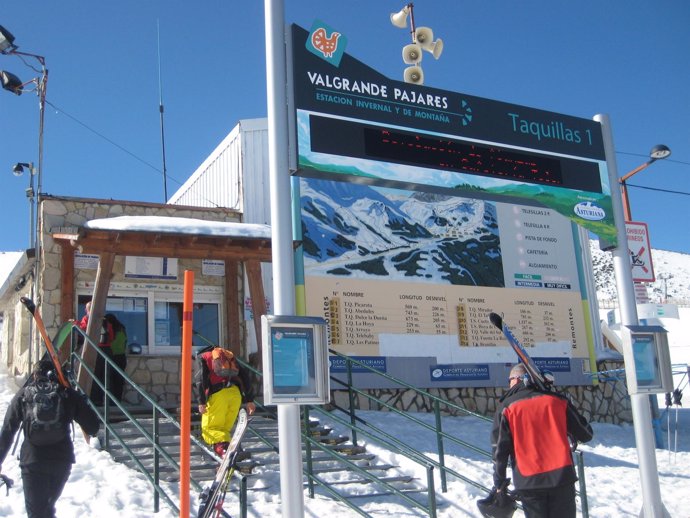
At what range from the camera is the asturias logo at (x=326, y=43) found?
696 cm

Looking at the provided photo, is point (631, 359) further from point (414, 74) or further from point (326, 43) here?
point (414, 74)

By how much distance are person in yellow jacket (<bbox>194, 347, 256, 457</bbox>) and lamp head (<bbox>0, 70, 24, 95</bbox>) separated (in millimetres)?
6268

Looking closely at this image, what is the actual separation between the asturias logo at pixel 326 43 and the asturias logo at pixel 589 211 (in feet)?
10.0

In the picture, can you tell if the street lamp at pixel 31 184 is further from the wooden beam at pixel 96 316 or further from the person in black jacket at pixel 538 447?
the person in black jacket at pixel 538 447

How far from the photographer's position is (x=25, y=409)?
5.77m

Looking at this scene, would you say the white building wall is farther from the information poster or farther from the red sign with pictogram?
the red sign with pictogram

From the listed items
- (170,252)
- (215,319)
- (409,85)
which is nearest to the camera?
(409,85)

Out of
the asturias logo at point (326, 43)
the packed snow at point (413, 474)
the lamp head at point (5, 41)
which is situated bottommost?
the packed snow at point (413, 474)

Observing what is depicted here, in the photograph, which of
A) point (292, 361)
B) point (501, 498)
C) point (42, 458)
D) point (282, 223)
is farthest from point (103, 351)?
point (501, 498)

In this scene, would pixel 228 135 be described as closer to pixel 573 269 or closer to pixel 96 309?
pixel 96 309

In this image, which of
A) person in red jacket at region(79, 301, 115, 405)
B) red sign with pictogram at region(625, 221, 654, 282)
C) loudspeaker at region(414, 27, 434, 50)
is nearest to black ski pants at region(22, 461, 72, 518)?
person in red jacket at region(79, 301, 115, 405)

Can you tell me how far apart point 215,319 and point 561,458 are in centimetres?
854

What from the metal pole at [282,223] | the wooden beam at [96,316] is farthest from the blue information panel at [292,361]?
the wooden beam at [96,316]

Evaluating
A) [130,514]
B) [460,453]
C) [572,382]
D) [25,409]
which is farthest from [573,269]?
[25,409]
